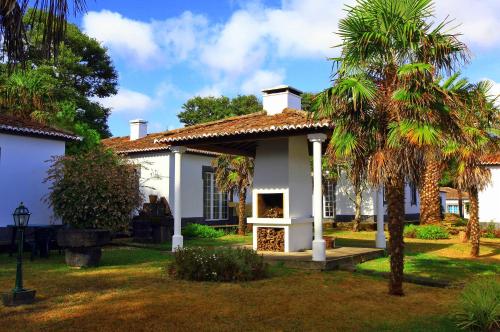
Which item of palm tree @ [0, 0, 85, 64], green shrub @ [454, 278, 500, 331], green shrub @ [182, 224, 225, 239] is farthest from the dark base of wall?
palm tree @ [0, 0, 85, 64]

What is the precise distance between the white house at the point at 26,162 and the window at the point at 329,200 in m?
16.8

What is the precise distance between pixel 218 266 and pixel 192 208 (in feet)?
42.1

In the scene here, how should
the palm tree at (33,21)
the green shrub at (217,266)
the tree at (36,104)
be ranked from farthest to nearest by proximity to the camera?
the tree at (36,104), the green shrub at (217,266), the palm tree at (33,21)

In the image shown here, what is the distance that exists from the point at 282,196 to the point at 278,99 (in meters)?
3.38

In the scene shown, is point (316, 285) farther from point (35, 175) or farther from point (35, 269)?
point (35, 175)

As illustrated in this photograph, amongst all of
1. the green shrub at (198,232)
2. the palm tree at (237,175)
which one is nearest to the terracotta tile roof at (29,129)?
the green shrub at (198,232)

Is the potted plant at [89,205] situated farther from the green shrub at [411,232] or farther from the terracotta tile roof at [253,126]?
the green shrub at [411,232]

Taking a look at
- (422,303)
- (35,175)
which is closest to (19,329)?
(422,303)

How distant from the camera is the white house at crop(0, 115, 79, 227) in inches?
578

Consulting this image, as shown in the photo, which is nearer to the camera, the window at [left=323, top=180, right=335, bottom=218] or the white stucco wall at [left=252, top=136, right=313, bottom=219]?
the white stucco wall at [left=252, top=136, right=313, bottom=219]

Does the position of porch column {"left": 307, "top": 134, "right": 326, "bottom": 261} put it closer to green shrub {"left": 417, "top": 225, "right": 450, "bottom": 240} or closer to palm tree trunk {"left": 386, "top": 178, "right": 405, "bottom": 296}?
palm tree trunk {"left": 386, "top": 178, "right": 405, "bottom": 296}

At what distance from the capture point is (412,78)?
8.01 meters

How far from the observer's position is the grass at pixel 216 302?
6496 mm

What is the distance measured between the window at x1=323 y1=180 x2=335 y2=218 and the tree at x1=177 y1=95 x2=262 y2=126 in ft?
54.4
